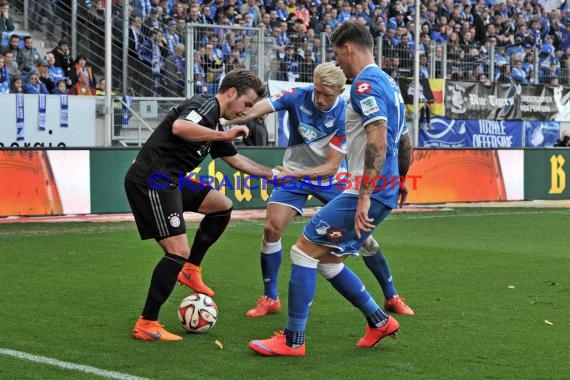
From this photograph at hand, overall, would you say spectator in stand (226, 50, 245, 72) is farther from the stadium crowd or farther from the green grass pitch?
the green grass pitch

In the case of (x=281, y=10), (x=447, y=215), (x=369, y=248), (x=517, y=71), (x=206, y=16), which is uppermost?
(x=281, y=10)

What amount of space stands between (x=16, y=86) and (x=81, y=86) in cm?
177

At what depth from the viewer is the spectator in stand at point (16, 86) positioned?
20.1 m

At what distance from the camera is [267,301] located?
8.36 meters

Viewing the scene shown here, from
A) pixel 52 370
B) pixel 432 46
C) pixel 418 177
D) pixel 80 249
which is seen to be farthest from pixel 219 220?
pixel 432 46

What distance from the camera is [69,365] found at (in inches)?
248

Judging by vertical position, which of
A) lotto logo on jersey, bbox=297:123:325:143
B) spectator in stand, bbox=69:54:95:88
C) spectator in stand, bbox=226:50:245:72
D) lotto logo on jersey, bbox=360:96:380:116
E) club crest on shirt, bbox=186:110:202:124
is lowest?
lotto logo on jersey, bbox=297:123:325:143

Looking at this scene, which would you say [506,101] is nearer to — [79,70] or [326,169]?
[79,70]

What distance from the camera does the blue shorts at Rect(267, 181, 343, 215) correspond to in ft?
28.0

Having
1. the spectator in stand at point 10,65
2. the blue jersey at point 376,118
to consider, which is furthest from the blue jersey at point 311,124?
the spectator in stand at point 10,65

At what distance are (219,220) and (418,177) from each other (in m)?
11.8

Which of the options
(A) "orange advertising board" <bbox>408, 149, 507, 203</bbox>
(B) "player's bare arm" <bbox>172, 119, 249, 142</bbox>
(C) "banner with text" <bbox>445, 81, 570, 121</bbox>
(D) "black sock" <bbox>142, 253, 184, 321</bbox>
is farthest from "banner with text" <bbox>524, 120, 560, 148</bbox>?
(D) "black sock" <bbox>142, 253, 184, 321</bbox>

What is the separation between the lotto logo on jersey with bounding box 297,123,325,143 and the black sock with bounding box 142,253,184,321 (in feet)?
6.18

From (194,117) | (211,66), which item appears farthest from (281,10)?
(194,117)
